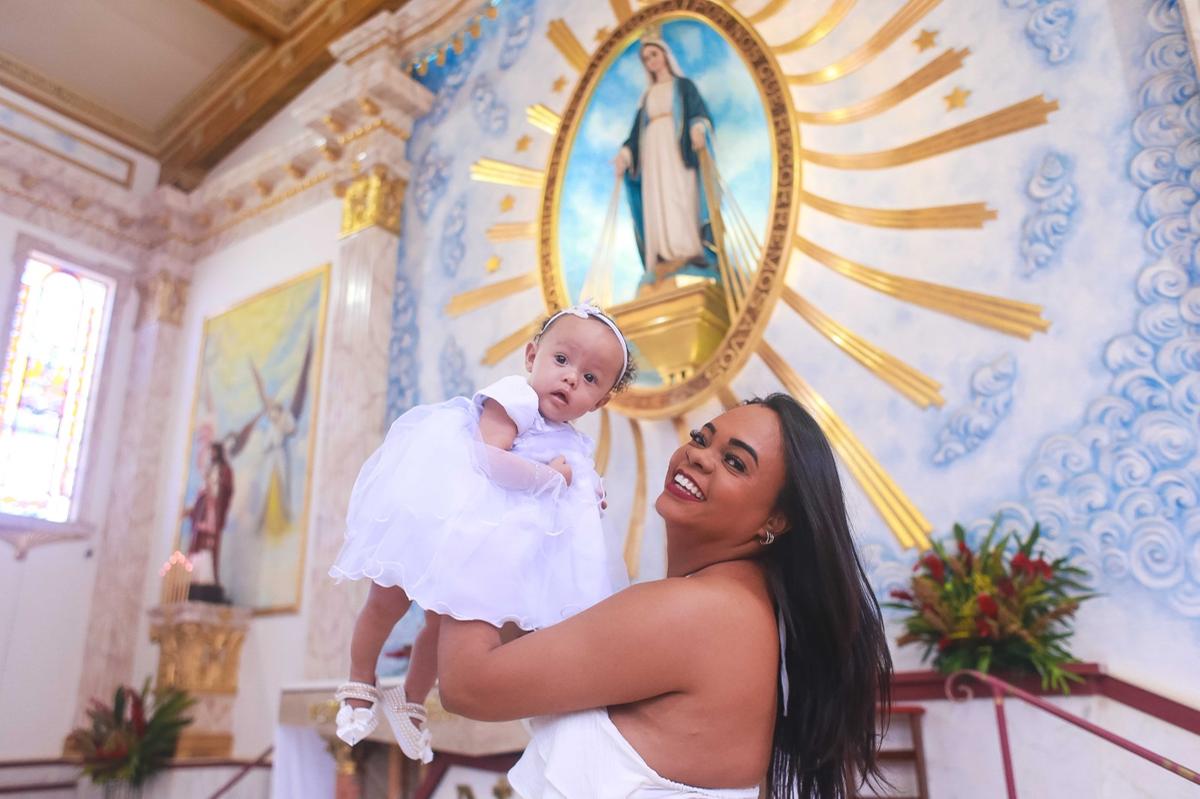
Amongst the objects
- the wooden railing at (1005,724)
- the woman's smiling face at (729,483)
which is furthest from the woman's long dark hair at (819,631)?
the wooden railing at (1005,724)

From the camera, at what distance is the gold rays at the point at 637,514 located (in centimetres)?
525

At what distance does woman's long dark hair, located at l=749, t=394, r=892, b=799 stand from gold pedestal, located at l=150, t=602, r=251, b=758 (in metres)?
6.20

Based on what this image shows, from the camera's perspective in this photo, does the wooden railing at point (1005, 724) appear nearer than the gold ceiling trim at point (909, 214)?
Yes

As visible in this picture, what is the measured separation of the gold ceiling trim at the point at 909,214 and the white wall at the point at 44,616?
7.04 metres

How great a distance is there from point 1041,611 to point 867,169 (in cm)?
241

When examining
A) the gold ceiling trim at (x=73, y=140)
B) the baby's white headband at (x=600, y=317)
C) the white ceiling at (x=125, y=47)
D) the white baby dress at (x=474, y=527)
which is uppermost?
the white ceiling at (x=125, y=47)

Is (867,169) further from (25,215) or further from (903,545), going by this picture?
(25,215)

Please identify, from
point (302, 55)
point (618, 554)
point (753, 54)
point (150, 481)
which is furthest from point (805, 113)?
point (150, 481)

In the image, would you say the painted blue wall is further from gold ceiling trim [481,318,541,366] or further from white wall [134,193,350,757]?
white wall [134,193,350,757]

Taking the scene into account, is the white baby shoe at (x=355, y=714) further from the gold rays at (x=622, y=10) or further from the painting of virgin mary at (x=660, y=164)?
the gold rays at (x=622, y=10)

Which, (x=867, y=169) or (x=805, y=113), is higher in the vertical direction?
(x=805, y=113)

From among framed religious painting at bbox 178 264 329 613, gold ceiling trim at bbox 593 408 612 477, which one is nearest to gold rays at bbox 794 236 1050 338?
gold ceiling trim at bbox 593 408 612 477

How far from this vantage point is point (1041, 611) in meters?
3.65

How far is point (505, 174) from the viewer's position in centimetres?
674
